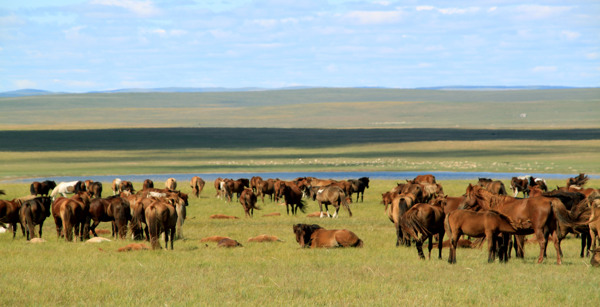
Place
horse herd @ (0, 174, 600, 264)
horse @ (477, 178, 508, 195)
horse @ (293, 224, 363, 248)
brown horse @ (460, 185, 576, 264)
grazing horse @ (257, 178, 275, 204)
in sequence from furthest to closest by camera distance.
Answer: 1. grazing horse @ (257, 178, 275, 204)
2. horse @ (477, 178, 508, 195)
3. horse @ (293, 224, 363, 248)
4. brown horse @ (460, 185, 576, 264)
5. horse herd @ (0, 174, 600, 264)

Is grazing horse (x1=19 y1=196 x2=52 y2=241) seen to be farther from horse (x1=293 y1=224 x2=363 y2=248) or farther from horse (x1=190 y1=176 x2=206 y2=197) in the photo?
horse (x1=190 y1=176 x2=206 y2=197)

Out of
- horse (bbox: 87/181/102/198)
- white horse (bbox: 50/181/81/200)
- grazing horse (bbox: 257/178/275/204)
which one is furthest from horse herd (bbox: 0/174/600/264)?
white horse (bbox: 50/181/81/200)

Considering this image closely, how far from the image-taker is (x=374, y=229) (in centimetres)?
2247

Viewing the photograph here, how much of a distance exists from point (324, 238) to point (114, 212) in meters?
6.19

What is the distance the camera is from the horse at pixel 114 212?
2002cm

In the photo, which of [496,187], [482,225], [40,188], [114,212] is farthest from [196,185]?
[482,225]

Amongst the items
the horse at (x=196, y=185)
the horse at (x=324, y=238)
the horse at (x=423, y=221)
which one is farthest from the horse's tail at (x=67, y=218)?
the horse at (x=196, y=185)

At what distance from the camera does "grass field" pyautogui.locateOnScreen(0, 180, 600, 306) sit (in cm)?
1151

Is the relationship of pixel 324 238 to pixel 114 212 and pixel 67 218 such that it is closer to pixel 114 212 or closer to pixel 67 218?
pixel 114 212

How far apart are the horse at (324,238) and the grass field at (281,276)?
48cm

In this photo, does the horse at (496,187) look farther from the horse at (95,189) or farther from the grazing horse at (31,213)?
the grazing horse at (31,213)

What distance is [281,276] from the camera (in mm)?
13641

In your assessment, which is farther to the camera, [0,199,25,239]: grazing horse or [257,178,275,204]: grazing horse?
[257,178,275,204]: grazing horse

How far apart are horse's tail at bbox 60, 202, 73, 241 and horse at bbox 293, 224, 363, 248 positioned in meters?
6.22
